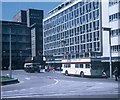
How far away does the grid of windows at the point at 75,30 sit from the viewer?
60.7m

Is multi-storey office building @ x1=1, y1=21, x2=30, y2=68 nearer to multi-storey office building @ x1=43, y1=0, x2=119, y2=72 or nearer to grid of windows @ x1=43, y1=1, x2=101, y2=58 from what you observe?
multi-storey office building @ x1=43, y1=0, x2=119, y2=72

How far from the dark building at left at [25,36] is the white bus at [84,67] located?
50325 mm

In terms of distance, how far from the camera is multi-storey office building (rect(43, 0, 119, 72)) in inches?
2113

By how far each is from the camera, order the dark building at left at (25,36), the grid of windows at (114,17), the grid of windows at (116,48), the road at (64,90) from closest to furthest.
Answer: the road at (64,90) → the grid of windows at (114,17) → the grid of windows at (116,48) → the dark building at left at (25,36)

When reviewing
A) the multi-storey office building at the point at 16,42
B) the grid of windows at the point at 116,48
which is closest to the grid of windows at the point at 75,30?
the multi-storey office building at the point at 16,42

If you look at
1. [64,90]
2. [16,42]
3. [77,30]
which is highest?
[77,30]

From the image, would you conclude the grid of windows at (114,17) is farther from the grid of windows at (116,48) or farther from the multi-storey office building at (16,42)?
the multi-storey office building at (16,42)

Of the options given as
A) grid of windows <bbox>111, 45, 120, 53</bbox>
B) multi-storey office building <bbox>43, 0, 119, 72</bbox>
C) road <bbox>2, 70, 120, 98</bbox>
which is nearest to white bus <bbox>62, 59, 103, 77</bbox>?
multi-storey office building <bbox>43, 0, 119, 72</bbox>

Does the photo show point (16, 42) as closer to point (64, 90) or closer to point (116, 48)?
point (116, 48)

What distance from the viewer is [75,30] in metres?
72.3

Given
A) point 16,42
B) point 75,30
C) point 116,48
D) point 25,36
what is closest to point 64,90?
point 116,48

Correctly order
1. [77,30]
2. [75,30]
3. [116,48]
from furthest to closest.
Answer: [75,30], [77,30], [116,48]

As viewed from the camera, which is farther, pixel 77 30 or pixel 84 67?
pixel 77 30

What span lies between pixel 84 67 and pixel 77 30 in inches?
1389
